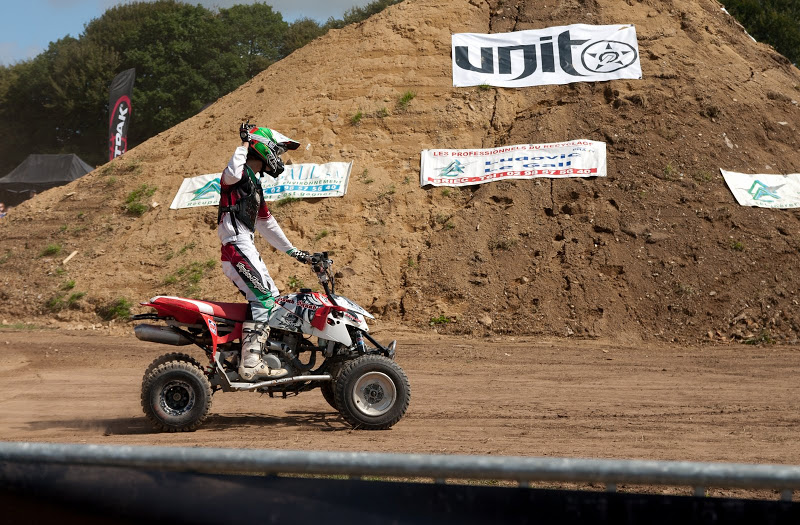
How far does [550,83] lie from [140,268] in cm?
980

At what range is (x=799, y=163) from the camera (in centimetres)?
1545

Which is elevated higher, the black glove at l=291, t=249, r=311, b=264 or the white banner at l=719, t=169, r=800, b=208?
the white banner at l=719, t=169, r=800, b=208

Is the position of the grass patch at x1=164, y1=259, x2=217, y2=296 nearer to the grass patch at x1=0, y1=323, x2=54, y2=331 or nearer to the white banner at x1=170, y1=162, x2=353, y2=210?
the white banner at x1=170, y1=162, x2=353, y2=210

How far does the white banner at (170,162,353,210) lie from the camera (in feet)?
52.5

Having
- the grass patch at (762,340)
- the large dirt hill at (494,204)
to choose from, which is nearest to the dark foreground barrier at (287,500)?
the large dirt hill at (494,204)

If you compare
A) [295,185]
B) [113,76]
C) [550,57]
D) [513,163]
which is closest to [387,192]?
[295,185]

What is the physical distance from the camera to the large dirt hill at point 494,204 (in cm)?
1315

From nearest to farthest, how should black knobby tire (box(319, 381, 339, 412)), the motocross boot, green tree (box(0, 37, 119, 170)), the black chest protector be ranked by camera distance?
the motocross boot, the black chest protector, black knobby tire (box(319, 381, 339, 412)), green tree (box(0, 37, 119, 170))

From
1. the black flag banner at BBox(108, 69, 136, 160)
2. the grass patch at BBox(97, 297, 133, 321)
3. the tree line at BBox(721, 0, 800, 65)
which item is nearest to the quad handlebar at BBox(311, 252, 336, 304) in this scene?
the grass patch at BBox(97, 297, 133, 321)

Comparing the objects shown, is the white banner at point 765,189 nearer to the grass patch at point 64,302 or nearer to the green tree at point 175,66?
the grass patch at point 64,302

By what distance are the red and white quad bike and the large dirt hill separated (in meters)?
6.55

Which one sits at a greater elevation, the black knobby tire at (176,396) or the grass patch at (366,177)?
the grass patch at (366,177)

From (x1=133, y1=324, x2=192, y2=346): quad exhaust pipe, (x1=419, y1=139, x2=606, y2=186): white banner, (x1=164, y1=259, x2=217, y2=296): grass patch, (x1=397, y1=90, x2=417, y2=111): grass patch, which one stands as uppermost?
(x1=397, y1=90, x2=417, y2=111): grass patch

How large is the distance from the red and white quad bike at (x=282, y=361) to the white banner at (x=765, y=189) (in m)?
10.4
